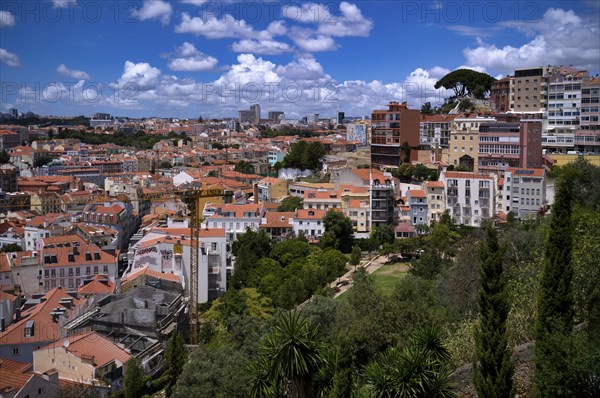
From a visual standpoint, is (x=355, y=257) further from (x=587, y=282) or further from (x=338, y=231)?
(x=587, y=282)

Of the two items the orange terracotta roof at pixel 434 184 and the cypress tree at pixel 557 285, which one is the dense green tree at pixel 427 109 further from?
the cypress tree at pixel 557 285

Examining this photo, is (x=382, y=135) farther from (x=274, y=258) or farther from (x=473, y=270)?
(x=473, y=270)

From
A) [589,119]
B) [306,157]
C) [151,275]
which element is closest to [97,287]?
[151,275]

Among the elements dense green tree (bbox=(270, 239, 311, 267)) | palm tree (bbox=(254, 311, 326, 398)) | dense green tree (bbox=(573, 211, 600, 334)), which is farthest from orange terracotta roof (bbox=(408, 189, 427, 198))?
palm tree (bbox=(254, 311, 326, 398))

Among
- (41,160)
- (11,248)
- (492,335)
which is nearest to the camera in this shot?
(492,335)

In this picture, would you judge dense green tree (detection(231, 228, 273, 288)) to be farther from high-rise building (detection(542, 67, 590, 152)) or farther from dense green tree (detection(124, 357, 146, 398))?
high-rise building (detection(542, 67, 590, 152))
